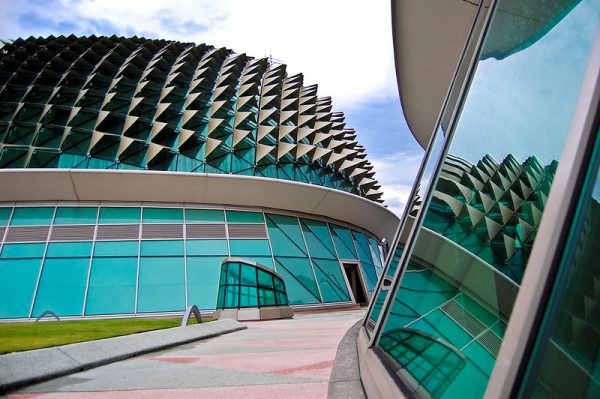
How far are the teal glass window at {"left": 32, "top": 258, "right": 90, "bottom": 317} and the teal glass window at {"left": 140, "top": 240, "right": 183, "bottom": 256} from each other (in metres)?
2.36

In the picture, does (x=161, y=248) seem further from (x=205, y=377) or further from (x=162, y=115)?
(x=205, y=377)

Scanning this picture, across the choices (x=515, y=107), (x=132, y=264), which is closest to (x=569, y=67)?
(x=515, y=107)

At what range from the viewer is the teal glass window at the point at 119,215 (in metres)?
20.5

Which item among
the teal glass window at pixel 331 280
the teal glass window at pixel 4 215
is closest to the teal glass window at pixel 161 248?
the teal glass window at pixel 4 215

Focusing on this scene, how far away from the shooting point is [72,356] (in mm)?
4273

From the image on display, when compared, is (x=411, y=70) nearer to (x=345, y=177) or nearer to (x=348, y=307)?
(x=348, y=307)

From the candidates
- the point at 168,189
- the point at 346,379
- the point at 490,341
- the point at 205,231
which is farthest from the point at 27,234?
the point at 490,341

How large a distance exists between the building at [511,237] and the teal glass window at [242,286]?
1231cm

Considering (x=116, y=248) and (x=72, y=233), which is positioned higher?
(x=72, y=233)

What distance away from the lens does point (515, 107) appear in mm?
1664

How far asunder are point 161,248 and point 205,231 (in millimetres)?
2224

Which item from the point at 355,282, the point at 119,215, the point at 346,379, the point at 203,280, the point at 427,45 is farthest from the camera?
the point at 355,282

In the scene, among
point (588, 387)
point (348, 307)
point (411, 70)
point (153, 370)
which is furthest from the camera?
point (348, 307)

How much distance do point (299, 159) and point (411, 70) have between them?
17.1 metres
